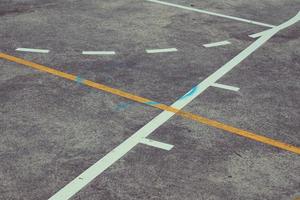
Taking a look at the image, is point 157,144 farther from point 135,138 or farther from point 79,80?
point 79,80

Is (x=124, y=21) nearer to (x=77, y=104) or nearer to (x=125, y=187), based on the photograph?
(x=77, y=104)

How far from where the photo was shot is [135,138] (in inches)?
292

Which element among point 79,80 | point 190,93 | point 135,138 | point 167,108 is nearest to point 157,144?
point 135,138

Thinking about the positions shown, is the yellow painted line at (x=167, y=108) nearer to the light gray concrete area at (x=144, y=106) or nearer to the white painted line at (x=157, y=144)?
the light gray concrete area at (x=144, y=106)

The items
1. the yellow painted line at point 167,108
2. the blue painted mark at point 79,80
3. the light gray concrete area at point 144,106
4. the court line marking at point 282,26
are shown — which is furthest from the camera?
the court line marking at point 282,26

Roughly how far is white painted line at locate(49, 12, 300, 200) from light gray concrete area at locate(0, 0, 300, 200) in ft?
0.28

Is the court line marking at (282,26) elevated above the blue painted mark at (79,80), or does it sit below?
above

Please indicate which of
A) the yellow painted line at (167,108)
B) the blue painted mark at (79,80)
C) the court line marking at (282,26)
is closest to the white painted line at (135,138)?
the yellow painted line at (167,108)

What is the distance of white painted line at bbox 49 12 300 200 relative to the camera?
637 cm

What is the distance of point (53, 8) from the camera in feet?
41.5

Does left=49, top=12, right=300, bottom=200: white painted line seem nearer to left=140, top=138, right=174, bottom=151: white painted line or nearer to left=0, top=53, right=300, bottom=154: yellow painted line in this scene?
left=140, top=138, right=174, bottom=151: white painted line

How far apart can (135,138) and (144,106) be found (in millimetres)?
950

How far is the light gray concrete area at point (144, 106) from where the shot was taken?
21.4 feet

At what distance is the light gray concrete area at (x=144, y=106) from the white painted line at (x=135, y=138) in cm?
8
